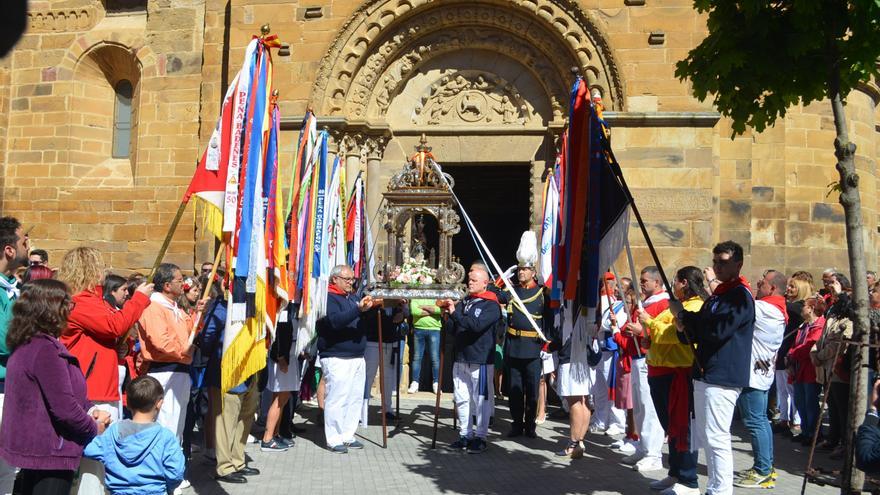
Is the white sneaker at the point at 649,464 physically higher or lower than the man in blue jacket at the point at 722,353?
lower

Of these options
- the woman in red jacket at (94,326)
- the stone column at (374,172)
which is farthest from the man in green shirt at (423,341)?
the woman in red jacket at (94,326)

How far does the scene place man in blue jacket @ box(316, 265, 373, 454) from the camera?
8742 millimetres

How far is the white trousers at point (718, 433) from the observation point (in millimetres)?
6141

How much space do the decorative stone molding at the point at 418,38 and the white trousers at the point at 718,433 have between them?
6.98 metres

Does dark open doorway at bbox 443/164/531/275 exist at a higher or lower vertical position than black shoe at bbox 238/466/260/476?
higher

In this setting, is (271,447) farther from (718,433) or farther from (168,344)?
(718,433)

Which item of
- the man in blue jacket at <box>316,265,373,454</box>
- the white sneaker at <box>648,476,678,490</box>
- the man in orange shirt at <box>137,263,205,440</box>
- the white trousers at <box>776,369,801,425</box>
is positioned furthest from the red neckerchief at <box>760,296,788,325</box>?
the man in orange shirt at <box>137,263,205,440</box>

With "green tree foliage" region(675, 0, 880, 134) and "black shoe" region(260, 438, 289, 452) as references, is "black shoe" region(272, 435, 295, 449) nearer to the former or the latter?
"black shoe" region(260, 438, 289, 452)

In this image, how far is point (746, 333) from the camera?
6238mm

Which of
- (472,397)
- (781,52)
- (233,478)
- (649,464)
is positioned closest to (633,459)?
(649,464)

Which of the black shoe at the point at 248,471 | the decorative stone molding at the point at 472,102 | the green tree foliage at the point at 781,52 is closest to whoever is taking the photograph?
the green tree foliage at the point at 781,52

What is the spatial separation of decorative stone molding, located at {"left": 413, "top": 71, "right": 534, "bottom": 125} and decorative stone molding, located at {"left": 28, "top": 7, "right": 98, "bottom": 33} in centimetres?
686

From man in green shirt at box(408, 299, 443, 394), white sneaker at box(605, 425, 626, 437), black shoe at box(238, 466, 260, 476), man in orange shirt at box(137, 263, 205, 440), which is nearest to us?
man in orange shirt at box(137, 263, 205, 440)

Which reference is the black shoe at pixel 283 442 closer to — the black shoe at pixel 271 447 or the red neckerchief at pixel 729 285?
the black shoe at pixel 271 447
